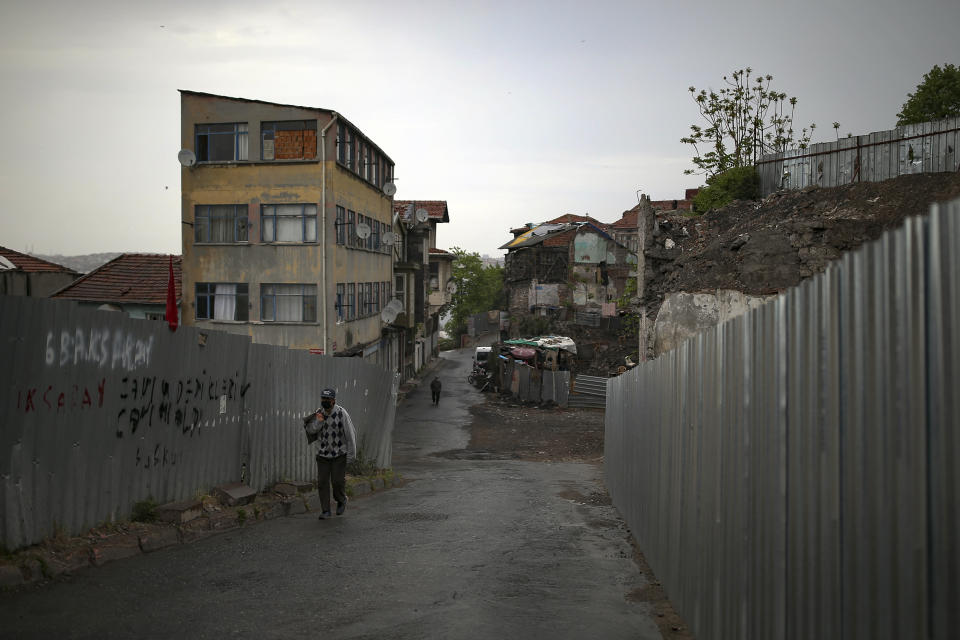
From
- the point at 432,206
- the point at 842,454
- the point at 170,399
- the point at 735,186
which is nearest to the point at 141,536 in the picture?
the point at 170,399

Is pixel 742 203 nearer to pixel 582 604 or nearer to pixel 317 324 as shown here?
pixel 582 604

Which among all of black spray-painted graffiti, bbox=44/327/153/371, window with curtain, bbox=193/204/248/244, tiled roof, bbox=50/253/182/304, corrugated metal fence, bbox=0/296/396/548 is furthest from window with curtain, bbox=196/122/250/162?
black spray-painted graffiti, bbox=44/327/153/371

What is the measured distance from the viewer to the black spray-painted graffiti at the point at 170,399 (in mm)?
7488

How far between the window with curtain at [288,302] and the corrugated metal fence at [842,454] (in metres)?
27.0

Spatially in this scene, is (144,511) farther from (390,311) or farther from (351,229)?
(390,311)

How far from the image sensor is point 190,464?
8633 millimetres

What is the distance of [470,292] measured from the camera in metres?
94.3

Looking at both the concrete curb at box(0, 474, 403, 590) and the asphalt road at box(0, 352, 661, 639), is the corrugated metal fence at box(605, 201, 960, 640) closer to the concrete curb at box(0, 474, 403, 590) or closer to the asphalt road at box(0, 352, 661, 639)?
the asphalt road at box(0, 352, 661, 639)

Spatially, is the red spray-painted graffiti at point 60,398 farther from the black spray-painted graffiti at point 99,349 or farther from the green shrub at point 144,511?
the green shrub at point 144,511

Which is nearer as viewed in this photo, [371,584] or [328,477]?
[371,584]

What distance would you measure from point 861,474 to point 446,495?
10371 mm

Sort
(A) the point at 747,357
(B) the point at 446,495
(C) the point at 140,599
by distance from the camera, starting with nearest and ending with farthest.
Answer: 1. (A) the point at 747,357
2. (C) the point at 140,599
3. (B) the point at 446,495

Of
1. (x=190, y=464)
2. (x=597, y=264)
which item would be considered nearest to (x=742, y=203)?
(x=190, y=464)

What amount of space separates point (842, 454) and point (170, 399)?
707cm
